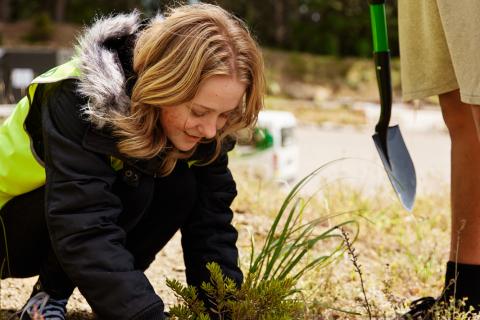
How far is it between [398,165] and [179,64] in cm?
127

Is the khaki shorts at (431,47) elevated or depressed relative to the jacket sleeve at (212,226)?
elevated

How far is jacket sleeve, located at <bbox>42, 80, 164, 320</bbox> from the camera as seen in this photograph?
180 cm

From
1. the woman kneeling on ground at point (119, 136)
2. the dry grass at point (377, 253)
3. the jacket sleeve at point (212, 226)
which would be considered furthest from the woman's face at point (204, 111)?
the dry grass at point (377, 253)

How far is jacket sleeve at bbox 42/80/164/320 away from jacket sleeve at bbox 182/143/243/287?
0.36 meters

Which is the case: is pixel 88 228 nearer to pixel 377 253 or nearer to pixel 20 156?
pixel 20 156

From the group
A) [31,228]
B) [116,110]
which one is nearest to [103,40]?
[116,110]

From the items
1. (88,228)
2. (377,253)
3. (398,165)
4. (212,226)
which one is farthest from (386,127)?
(88,228)

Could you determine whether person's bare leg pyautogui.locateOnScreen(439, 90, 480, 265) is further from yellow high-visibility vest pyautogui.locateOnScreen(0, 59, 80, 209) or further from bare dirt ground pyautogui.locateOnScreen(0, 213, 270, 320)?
yellow high-visibility vest pyautogui.locateOnScreen(0, 59, 80, 209)

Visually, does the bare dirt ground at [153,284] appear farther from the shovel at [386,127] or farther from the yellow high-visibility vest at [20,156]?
the shovel at [386,127]

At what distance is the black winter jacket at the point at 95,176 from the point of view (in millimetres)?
1798

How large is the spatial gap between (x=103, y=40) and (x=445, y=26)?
869 mm

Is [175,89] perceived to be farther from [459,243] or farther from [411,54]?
[459,243]

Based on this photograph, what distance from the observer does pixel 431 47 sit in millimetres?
2268

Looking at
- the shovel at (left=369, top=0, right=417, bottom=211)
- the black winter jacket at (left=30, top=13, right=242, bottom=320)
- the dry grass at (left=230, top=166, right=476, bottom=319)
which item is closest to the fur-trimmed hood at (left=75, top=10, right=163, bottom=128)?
the black winter jacket at (left=30, top=13, right=242, bottom=320)
